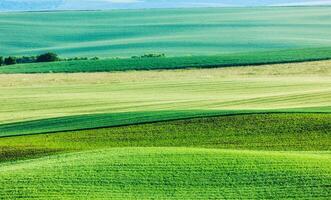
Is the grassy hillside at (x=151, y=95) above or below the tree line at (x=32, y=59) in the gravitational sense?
below

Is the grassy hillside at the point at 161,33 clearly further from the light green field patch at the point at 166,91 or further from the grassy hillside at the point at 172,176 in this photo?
the grassy hillside at the point at 172,176

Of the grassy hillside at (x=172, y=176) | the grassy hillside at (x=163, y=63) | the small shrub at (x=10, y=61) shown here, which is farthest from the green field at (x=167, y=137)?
the small shrub at (x=10, y=61)

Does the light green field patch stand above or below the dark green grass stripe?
below

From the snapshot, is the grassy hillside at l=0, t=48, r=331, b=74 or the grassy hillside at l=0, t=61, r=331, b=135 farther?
the grassy hillside at l=0, t=48, r=331, b=74

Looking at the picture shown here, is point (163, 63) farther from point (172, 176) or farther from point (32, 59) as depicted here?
point (172, 176)

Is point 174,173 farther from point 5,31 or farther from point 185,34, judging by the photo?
point 5,31

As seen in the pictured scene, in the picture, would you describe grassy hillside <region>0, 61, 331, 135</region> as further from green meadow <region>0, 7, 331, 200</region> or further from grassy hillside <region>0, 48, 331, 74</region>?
grassy hillside <region>0, 48, 331, 74</region>

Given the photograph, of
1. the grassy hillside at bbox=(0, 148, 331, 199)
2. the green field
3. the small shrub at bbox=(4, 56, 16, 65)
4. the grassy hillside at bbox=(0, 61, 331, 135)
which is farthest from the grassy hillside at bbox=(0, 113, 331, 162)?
the small shrub at bbox=(4, 56, 16, 65)
